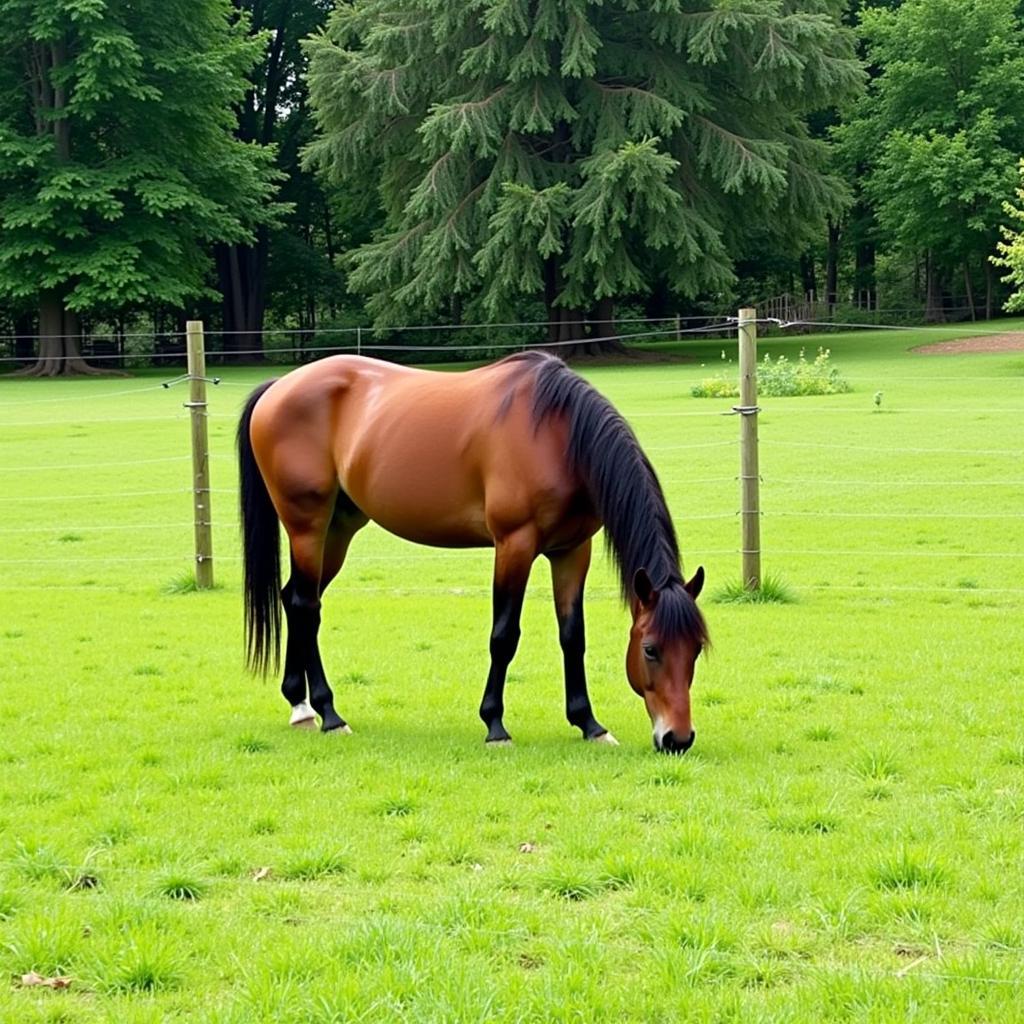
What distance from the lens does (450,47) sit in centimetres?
3694

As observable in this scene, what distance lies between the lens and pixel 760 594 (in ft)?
33.7

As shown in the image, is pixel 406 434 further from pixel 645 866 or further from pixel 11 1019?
pixel 11 1019

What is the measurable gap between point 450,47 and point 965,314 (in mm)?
23761

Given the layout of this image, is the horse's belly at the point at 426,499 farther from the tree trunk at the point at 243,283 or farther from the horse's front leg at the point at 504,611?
the tree trunk at the point at 243,283

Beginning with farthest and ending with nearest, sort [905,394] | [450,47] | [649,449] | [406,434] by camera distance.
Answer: [450,47] < [905,394] < [649,449] < [406,434]

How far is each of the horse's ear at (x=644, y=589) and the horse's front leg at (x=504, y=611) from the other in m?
0.67

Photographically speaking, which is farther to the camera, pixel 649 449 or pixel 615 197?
pixel 615 197

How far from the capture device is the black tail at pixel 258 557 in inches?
280

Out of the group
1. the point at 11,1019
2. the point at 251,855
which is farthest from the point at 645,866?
the point at 11,1019

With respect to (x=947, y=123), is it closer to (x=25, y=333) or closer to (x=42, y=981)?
(x=25, y=333)

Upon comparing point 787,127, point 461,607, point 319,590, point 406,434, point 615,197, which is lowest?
point 461,607

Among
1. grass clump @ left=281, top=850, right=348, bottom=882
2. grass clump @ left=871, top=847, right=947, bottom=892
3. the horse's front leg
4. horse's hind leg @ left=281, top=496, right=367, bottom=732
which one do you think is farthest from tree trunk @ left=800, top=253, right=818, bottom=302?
grass clump @ left=281, top=850, right=348, bottom=882

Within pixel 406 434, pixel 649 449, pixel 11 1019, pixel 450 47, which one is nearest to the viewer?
pixel 11 1019

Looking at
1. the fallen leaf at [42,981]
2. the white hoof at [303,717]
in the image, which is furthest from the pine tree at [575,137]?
the fallen leaf at [42,981]
